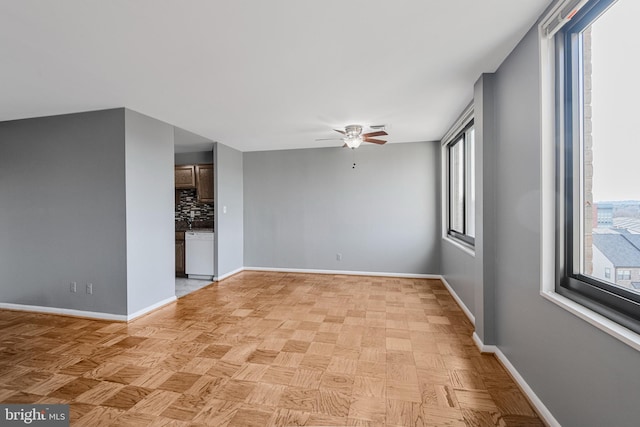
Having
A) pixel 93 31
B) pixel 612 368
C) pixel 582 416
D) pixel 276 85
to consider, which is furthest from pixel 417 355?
pixel 93 31

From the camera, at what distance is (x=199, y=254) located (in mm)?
5367

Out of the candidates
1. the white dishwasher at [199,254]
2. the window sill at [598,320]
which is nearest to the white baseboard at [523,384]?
the window sill at [598,320]

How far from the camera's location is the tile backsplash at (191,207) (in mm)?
6203

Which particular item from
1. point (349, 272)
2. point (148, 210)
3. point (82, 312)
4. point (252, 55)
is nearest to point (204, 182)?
point (148, 210)

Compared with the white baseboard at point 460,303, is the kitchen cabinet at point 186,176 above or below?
above

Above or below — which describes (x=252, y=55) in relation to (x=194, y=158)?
above

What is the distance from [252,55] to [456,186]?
12.2ft

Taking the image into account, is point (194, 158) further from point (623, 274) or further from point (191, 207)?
point (623, 274)

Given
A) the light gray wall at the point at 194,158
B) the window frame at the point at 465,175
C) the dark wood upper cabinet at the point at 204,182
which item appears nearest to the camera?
the window frame at the point at 465,175

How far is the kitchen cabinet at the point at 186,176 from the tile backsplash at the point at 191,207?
14.7 inches

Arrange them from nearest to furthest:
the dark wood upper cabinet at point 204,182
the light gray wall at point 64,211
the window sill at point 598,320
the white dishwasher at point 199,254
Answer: the window sill at point 598,320 < the light gray wall at point 64,211 < the white dishwasher at point 199,254 < the dark wood upper cabinet at point 204,182

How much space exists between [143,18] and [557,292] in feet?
9.80

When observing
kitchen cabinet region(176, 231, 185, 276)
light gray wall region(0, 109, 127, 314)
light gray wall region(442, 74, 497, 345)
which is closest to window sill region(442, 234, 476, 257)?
light gray wall region(442, 74, 497, 345)

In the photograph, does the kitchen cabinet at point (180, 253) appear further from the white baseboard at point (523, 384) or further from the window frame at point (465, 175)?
the white baseboard at point (523, 384)
